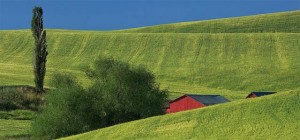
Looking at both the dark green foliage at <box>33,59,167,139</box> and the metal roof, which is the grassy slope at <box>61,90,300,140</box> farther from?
the metal roof

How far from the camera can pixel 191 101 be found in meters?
64.9

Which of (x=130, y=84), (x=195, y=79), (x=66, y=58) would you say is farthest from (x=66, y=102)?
(x=66, y=58)

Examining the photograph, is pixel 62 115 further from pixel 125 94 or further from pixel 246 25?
pixel 246 25

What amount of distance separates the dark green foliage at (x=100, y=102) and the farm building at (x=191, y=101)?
10184 millimetres

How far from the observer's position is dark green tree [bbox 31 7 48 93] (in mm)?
65375

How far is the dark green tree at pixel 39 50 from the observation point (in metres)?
65.4

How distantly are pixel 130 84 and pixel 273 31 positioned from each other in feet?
262

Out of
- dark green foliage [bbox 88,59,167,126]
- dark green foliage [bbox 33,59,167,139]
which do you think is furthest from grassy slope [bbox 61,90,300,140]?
dark green foliage [bbox 88,59,167,126]

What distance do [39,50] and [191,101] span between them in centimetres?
1906

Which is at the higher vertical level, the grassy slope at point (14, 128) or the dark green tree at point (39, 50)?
the dark green tree at point (39, 50)

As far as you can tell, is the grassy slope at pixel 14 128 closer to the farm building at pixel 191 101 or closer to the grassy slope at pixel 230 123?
the grassy slope at pixel 230 123

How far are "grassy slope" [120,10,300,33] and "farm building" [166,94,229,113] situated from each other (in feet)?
212

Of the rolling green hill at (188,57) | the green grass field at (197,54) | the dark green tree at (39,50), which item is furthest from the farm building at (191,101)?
the dark green tree at (39,50)

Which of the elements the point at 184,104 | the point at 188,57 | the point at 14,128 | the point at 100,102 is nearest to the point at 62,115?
the point at 100,102
